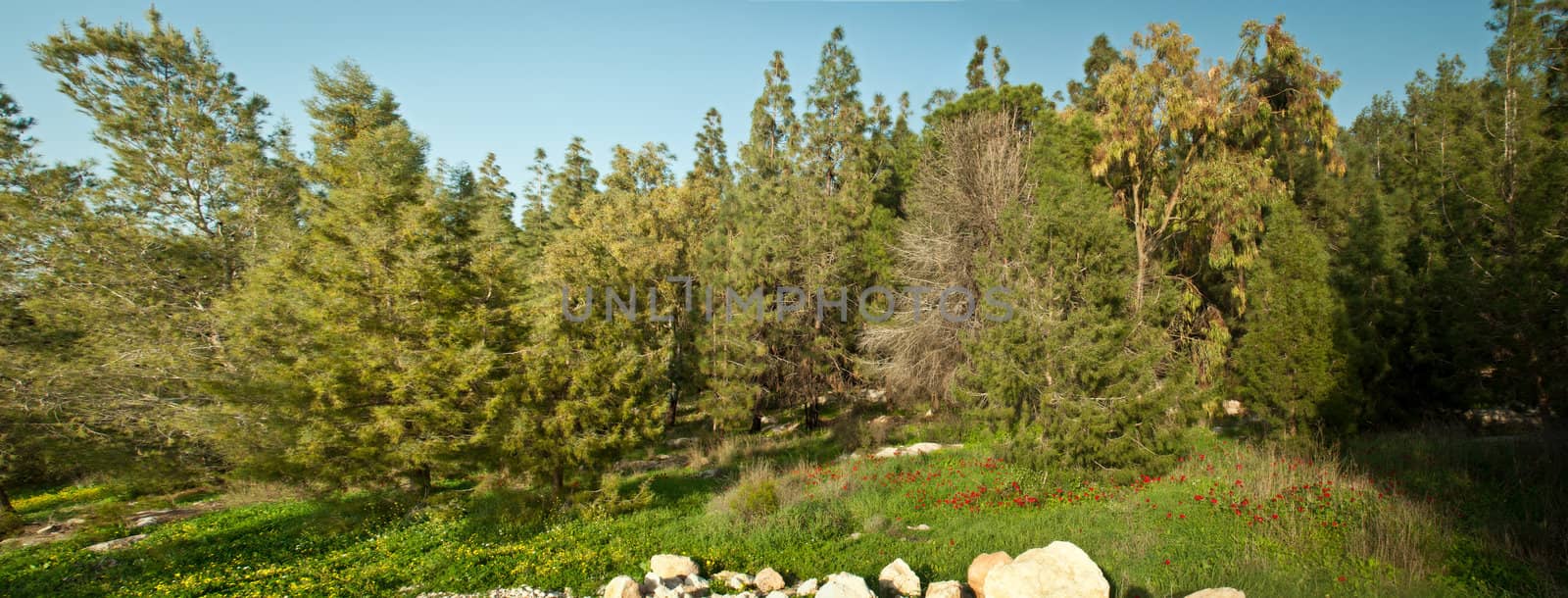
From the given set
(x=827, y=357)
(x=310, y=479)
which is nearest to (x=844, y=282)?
(x=827, y=357)

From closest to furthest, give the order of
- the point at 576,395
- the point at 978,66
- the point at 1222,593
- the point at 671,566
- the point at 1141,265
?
1. the point at 1222,593
2. the point at 671,566
3. the point at 576,395
4. the point at 1141,265
5. the point at 978,66

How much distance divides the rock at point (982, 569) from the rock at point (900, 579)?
559mm

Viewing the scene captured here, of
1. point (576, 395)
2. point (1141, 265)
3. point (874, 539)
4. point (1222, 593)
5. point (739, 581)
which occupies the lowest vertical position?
point (874, 539)

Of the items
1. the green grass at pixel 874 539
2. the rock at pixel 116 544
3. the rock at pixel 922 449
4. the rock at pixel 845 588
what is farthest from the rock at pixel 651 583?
the rock at pixel 922 449

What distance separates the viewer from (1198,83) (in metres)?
16.6

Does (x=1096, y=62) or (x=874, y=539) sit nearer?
(x=874, y=539)

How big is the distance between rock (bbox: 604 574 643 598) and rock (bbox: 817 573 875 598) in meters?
1.80

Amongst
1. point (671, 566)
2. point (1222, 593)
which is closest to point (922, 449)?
point (671, 566)

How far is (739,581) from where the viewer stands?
21.2ft

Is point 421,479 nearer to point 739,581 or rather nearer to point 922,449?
point 739,581

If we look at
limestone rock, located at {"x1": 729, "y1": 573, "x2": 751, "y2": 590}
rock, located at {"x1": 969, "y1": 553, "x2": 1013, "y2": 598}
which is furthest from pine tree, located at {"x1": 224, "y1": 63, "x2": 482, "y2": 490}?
rock, located at {"x1": 969, "y1": 553, "x2": 1013, "y2": 598}

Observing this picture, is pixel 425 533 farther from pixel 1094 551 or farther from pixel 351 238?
pixel 1094 551

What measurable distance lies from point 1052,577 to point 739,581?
10.5 feet

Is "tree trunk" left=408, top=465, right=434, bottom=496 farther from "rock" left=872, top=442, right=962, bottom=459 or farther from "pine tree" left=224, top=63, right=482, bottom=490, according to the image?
"rock" left=872, top=442, right=962, bottom=459
